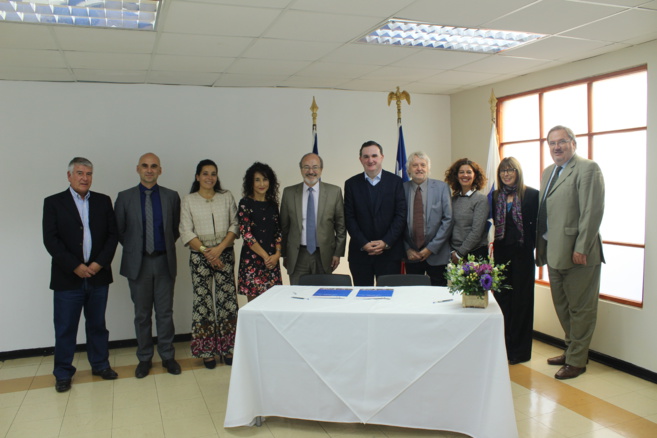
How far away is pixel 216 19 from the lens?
10.9ft

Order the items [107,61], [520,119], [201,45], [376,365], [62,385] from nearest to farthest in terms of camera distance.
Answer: [376,365] → [201,45] → [62,385] → [107,61] → [520,119]

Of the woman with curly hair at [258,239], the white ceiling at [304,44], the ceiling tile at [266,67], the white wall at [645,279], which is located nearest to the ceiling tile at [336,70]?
the white ceiling at [304,44]

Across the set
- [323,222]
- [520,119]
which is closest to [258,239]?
[323,222]

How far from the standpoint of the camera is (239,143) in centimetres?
569

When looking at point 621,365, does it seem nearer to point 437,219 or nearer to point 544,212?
point 544,212

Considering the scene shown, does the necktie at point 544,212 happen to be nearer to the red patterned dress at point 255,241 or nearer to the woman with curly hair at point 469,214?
the woman with curly hair at point 469,214

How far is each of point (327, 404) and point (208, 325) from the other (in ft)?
5.78

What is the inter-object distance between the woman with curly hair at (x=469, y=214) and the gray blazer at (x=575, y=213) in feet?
1.77

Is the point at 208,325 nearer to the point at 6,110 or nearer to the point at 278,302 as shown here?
the point at 278,302

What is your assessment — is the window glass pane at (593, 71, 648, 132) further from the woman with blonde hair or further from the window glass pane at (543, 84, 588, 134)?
the woman with blonde hair

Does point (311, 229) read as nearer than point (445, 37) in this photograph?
No

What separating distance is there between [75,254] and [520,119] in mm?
4491

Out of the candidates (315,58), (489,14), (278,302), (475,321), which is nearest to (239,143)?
(315,58)

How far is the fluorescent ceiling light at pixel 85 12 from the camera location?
10.1 feet
